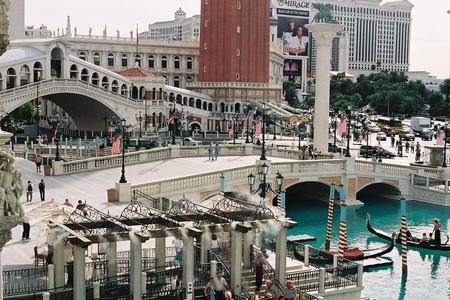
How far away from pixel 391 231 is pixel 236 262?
25.4m

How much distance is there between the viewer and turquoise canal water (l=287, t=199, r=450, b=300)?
33.2m

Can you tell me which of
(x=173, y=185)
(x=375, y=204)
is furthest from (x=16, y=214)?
(x=375, y=204)

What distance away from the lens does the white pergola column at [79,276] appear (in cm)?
2002

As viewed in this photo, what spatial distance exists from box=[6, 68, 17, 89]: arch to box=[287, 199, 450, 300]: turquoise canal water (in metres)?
41.5

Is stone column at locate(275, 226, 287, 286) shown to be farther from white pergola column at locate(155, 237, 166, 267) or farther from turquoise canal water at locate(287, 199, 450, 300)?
Answer: turquoise canal water at locate(287, 199, 450, 300)

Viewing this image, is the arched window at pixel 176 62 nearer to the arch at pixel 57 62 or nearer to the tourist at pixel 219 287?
the arch at pixel 57 62

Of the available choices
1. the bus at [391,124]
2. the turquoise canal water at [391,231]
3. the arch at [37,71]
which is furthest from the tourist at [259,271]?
the bus at [391,124]

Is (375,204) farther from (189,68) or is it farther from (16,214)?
(189,68)

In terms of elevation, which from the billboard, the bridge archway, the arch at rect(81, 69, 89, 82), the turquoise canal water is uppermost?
the billboard

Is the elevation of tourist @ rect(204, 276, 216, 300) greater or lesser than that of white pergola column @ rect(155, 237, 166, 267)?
lesser

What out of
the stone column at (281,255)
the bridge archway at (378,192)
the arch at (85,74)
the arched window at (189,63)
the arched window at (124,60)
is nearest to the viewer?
the stone column at (281,255)

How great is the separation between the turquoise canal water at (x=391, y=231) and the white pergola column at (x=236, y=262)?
10.8m

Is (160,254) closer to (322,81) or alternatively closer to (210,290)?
(210,290)

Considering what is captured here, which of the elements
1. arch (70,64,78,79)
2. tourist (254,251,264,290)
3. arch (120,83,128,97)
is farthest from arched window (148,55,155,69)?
tourist (254,251,264,290)
